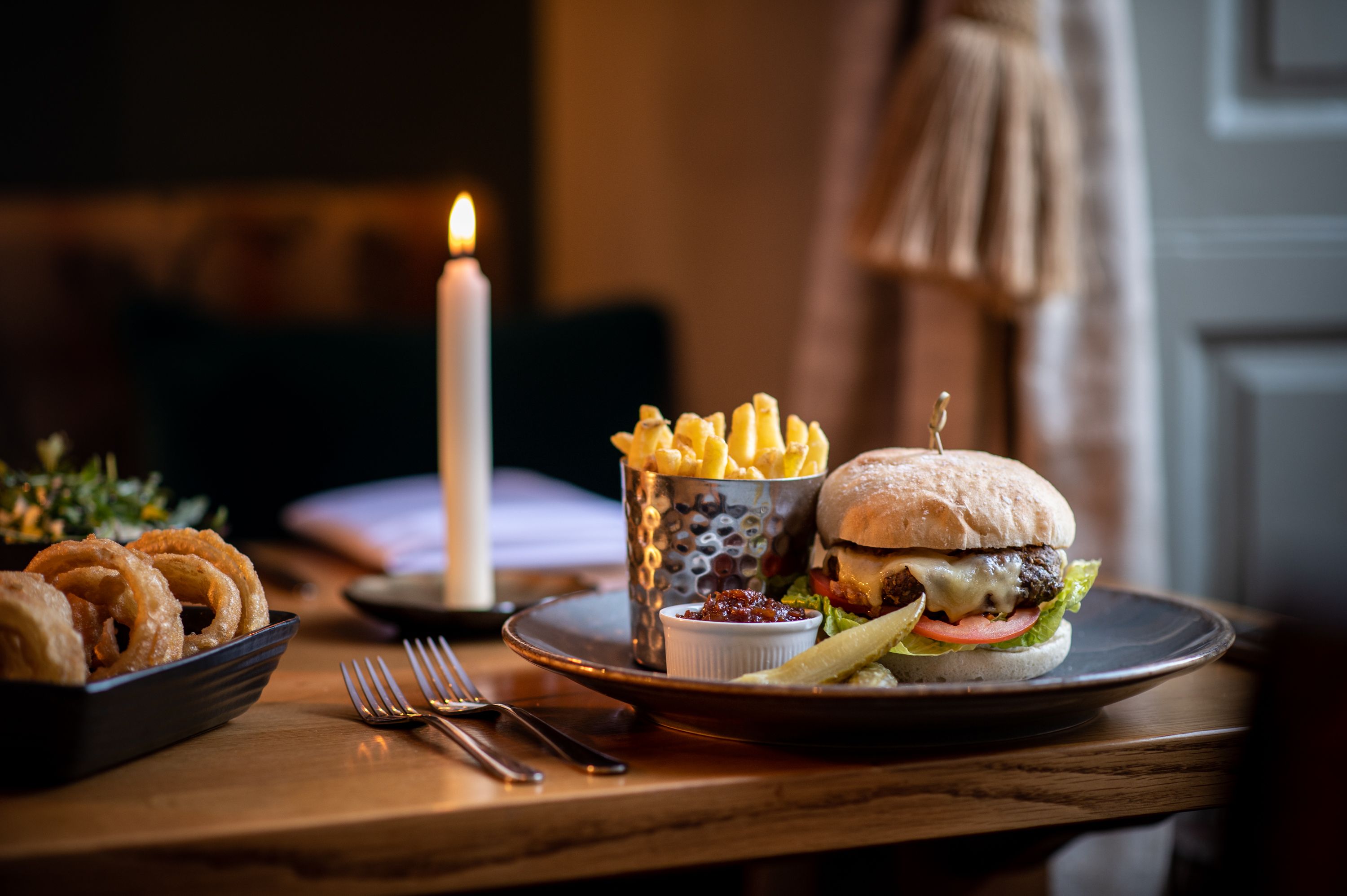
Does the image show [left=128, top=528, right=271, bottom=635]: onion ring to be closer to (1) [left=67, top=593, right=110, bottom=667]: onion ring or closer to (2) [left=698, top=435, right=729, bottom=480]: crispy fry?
(1) [left=67, top=593, right=110, bottom=667]: onion ring

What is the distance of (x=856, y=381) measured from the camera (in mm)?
1944

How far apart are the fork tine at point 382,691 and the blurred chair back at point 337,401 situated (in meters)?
1.51

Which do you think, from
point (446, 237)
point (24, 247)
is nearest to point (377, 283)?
point (446, 237)

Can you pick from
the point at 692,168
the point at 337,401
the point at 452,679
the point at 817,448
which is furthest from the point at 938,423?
the point at 692,168

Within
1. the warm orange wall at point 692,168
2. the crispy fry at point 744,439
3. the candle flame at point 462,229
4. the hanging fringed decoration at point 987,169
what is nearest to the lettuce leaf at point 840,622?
the crispy fry at point 744,439

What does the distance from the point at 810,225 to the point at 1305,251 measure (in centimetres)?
84

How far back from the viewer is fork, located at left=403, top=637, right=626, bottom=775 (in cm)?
66

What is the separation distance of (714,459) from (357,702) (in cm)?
31

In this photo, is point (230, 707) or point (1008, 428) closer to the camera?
point (230, 707)

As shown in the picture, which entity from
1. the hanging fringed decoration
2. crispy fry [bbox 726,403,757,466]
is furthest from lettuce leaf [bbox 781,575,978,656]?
the hanging fringed decoration

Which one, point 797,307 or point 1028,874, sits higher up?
point 797,307

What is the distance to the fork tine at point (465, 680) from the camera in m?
0.82

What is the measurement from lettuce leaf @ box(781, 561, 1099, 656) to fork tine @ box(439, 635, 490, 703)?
0.74ft

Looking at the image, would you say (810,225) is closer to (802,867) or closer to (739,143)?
(739,143)
